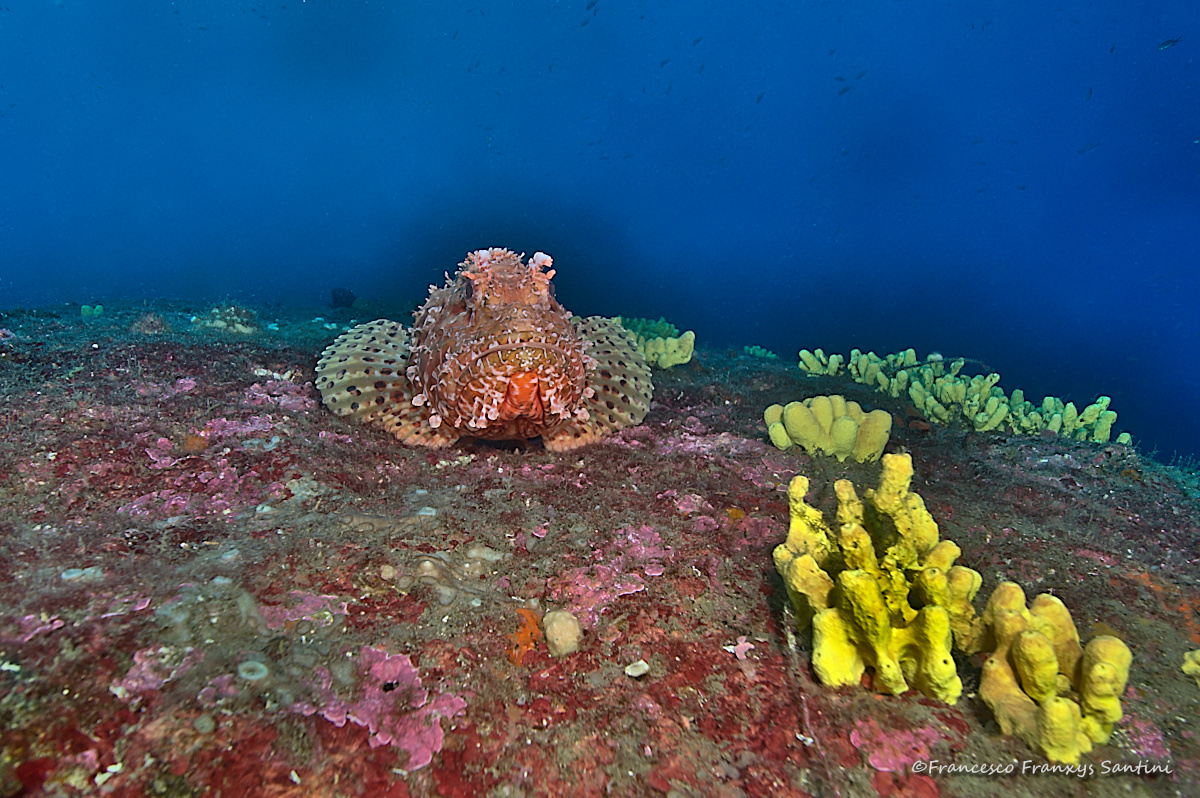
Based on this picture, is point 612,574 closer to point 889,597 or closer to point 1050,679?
point 889,597

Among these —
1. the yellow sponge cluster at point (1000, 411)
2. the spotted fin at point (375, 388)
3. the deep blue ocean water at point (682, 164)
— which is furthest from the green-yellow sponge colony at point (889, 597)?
Result: the deep blue ocean water at point (682, 164)

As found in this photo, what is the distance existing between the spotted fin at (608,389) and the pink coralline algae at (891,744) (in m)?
3.04

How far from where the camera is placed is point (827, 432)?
459 centimetres

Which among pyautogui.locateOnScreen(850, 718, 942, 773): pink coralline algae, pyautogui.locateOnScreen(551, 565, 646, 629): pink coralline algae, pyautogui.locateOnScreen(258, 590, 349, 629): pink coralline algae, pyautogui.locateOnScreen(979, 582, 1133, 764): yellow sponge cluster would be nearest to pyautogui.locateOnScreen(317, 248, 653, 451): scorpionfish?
pyautogui.locateOnScreen(551, 565, 646, 629): pink coralline algae

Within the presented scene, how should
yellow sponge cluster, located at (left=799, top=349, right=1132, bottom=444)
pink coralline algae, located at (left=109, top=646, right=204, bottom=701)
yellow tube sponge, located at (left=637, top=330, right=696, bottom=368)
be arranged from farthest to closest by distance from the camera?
yellow tube sponge, located at (left=637, top=330, right=696, bottom=368), yellow sponge cluster, located at (left=799, top=349, right=1132, bottom=444), pink coralline algae, located at (left=109, top=646, right=204, bottom=701)

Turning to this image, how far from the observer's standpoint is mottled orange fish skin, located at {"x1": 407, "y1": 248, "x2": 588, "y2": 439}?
152 inches

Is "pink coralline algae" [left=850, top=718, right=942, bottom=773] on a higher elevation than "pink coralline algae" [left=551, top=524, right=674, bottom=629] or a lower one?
lower

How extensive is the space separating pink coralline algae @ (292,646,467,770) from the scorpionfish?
2220 mm

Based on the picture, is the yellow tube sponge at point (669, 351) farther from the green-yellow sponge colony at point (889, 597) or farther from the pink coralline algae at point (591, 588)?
the green-yellow sponge colony at point (889, 597)

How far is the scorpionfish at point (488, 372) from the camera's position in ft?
12.8

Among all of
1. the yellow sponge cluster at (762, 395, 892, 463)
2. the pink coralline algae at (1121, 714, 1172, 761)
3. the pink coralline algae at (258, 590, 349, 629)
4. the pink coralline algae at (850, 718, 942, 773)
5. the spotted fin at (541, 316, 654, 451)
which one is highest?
the spotted fin at (541, 316, 654, 451)

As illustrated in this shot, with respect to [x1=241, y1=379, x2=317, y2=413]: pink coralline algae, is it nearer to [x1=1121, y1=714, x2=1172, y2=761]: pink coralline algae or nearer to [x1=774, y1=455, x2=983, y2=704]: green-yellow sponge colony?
[x1=774, y1=455, x2=983, y2=704]: green-yellow sponge colony

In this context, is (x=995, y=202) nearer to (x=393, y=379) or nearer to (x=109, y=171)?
(x=393, y=379)

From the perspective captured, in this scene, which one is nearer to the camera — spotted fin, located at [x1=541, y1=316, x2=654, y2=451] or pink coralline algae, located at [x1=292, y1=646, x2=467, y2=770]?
pink coralline algae, located at [x1=292, y1=646, x2=467, y2=770]
